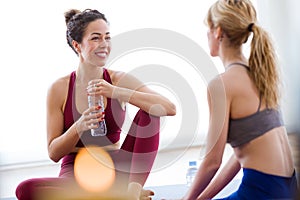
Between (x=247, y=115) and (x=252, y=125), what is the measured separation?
0.11 ft

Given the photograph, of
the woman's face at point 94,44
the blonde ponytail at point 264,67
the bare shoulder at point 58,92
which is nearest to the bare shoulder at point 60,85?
the bare shoulder at point 58,92

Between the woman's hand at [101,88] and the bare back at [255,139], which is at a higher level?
the woman's hand at [101,88]

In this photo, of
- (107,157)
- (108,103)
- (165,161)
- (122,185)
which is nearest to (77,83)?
(108,103)

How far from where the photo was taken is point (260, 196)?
1525 mm

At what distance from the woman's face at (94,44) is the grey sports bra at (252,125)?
707 mm

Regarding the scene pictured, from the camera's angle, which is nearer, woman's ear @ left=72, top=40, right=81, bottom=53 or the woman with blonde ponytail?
the woman with blonde ponytail

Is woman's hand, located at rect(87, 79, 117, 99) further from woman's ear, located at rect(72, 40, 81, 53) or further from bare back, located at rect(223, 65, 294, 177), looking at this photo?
bare back, located at rect(223, 65, 294, 177)

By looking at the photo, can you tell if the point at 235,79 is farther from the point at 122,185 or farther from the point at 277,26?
the point at 277,26

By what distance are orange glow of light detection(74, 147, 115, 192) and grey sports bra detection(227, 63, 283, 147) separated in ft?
2.02

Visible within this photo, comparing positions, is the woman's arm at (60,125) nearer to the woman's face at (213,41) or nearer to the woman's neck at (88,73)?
the woman's neck at (88,73)

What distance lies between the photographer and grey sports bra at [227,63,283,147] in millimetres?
1521

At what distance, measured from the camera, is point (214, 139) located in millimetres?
1551

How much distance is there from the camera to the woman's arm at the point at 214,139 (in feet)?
5.01

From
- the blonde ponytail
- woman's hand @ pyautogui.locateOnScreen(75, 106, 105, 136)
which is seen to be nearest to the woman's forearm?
woman's hand @ pyautogui.locateOnScreen(75, 106, 105, 136)
